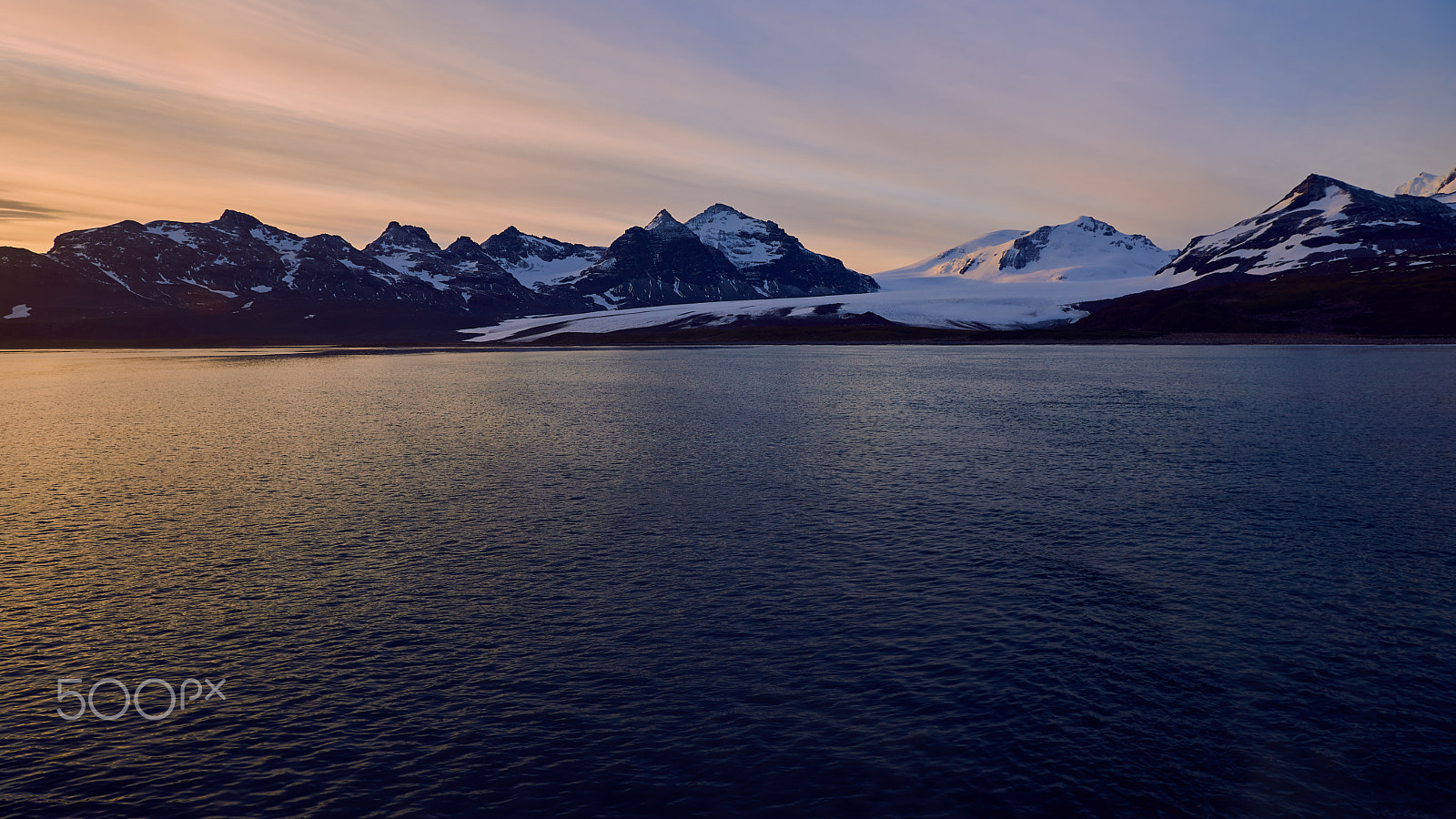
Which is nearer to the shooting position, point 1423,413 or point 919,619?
point 919,619

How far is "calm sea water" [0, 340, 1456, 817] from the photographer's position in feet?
48.0

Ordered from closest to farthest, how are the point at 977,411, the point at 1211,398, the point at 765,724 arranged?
the point at 765,724
the point at 977,411
the point at 1211,398

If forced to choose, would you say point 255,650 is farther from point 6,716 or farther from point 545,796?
point 545,796

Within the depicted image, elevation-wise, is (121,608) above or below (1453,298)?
below

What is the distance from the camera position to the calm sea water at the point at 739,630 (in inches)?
576

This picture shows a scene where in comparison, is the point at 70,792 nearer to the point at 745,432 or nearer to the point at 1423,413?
the point at 745,432

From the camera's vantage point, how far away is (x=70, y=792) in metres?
14.3

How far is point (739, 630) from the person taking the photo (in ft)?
68.5

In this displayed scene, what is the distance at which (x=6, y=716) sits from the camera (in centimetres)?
1683

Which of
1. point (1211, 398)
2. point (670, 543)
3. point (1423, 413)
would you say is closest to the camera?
point (670, 543)

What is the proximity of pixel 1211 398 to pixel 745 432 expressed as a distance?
1732 inches

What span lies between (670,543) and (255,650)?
12620mm

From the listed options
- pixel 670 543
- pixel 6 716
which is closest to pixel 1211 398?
pixel 670 543

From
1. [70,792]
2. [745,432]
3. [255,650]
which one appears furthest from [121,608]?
[745,432]
